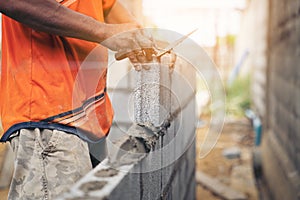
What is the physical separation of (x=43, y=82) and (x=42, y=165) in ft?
1.09

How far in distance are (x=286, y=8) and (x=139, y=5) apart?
174 cm

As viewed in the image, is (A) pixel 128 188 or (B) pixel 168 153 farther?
(B) pixel 168 153

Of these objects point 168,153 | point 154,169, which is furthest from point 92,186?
point 168,153

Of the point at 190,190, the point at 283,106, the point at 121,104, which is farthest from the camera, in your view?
the point at 283,106

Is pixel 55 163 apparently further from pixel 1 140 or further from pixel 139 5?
pixel 139 5

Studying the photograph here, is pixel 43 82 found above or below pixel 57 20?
below

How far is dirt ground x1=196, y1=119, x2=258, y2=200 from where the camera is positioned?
19.2ft

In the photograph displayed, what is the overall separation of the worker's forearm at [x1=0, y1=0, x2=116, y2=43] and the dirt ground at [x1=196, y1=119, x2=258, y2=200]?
4.27m

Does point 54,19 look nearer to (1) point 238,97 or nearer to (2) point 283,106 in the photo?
(2) point 283,106

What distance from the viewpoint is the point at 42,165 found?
1792mm

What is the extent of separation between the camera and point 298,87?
4145 millimetres

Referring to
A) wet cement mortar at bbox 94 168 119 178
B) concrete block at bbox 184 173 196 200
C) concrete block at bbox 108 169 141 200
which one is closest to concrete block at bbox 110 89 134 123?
concrete block at bbox 184 173 196 200

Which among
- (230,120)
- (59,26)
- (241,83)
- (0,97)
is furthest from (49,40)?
(241,83)

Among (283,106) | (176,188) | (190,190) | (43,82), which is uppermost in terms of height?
(43,82)
